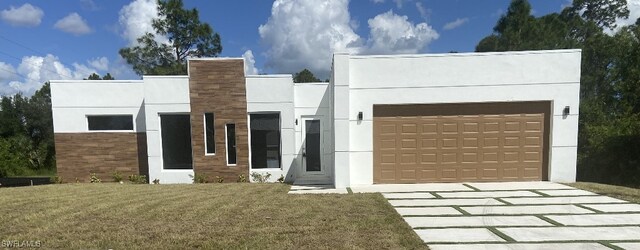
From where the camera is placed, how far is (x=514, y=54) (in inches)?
352

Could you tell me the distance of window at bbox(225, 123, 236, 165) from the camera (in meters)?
11.1

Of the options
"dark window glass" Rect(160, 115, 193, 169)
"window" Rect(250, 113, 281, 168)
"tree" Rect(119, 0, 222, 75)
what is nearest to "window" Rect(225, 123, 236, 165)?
"window" Rect(250, 113, 281, 168)

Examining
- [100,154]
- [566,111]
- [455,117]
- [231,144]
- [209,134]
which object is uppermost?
[566,111]

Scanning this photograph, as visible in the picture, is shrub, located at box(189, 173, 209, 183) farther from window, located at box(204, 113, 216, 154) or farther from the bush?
window, located at box(204, 113, 216, 154)

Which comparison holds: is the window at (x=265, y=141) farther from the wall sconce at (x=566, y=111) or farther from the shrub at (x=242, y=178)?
the wall sconce at (x=566, y=111)

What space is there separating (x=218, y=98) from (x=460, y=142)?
757cm

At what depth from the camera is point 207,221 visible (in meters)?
5.63

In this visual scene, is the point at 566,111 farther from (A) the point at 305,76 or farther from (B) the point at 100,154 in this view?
(A) the point at 305,76

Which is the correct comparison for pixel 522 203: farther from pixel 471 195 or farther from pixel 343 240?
pixel 343 240

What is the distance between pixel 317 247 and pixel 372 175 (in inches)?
206

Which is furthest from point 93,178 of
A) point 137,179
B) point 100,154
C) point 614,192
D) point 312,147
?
point 614,192

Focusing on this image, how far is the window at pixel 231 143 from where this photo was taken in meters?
11.1

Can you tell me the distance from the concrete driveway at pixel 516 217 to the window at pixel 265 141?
12.4 ft

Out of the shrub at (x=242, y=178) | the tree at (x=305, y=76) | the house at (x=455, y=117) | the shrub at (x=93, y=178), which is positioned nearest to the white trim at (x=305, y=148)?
the house at (x=455, y=117)
